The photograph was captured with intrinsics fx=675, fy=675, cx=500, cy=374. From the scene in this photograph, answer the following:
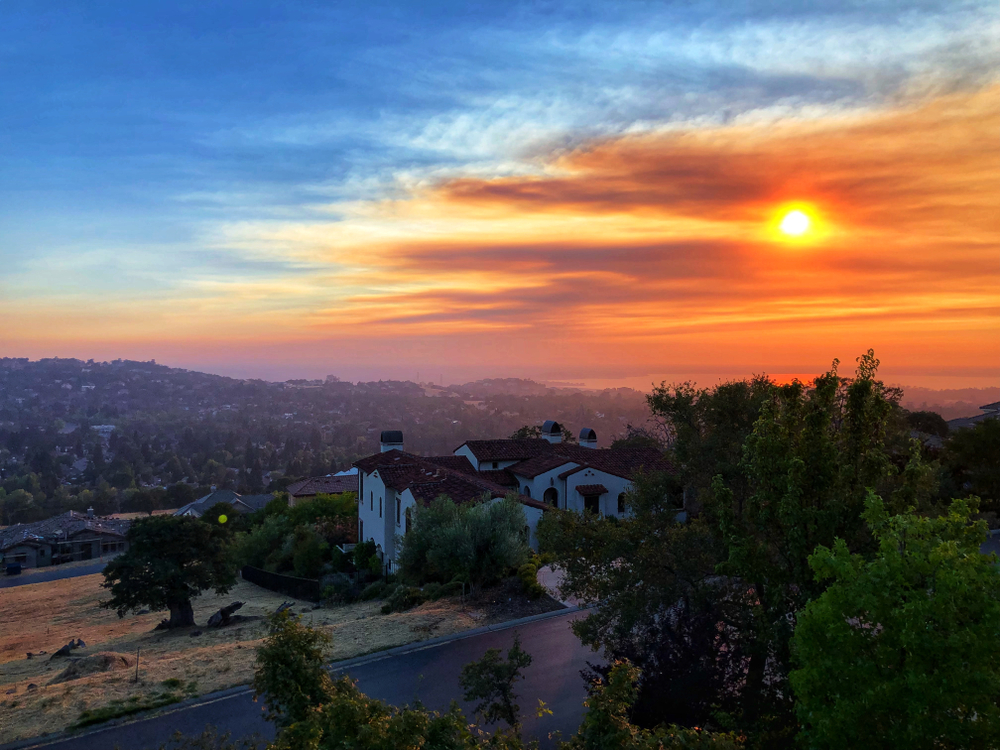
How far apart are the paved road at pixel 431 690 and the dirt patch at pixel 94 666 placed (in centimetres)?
627

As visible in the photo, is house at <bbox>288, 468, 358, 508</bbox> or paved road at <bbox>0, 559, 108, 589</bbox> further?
house at <bbox>288, 468, 358, 508</bbox>

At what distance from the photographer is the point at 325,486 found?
73812 millimetres

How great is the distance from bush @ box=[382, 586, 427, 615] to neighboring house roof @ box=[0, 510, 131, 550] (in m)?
63.5

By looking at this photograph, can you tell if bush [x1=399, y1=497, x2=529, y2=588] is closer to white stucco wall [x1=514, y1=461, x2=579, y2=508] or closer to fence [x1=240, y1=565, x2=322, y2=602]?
fence [x1=240, y1=565, x2=322, y2=602]

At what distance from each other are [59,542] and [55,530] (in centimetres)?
253

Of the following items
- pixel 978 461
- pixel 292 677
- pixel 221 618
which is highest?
pixel 292 677

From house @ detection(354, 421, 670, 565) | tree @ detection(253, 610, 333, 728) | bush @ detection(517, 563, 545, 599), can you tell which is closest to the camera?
tree @ detection(253, 610, 333, 728)

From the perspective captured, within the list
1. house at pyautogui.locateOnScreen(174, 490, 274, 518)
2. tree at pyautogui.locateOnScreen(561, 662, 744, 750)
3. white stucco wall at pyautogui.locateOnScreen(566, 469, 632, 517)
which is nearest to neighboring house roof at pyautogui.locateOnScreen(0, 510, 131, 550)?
house at pyautogui.locateOnScreen(174, 490, 274, 518)

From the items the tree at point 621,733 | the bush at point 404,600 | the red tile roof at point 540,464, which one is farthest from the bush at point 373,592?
the tree at point 621,733

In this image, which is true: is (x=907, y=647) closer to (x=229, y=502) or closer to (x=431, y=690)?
(x=431, y=690)

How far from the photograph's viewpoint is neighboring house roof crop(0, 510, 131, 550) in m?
78.4

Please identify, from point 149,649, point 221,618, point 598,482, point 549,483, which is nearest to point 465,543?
point 221,618

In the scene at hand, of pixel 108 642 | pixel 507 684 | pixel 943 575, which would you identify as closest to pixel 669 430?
pixel 507 684

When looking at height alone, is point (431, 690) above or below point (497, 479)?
below
